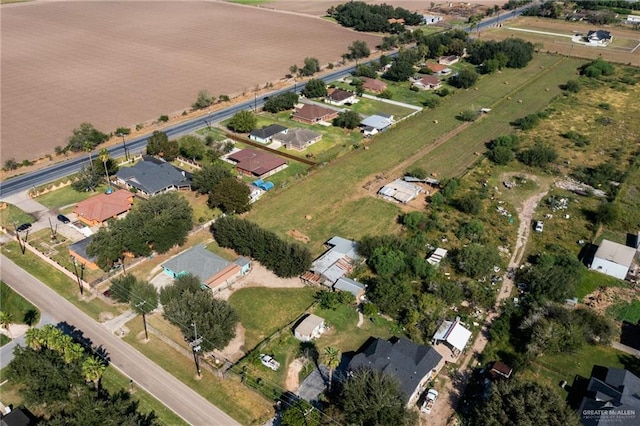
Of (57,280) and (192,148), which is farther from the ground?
(192,148)

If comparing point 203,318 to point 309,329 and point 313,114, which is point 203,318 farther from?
point 313,114

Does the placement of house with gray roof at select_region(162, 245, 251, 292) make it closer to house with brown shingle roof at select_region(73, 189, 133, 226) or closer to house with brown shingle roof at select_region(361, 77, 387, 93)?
house with brown shingle roof at select_region(73, 189, 133, 226)

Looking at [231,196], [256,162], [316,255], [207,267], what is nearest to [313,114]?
[256,162]

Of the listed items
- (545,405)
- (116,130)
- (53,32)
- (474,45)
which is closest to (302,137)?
(116,130)

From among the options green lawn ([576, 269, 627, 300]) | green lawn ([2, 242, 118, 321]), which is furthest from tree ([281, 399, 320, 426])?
green lawn ([576, 269, 627, 300])

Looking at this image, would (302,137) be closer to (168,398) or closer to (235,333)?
(235,333)

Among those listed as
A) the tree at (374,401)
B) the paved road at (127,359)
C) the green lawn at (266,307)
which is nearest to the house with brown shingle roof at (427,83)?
the green lawn at (266,307)
